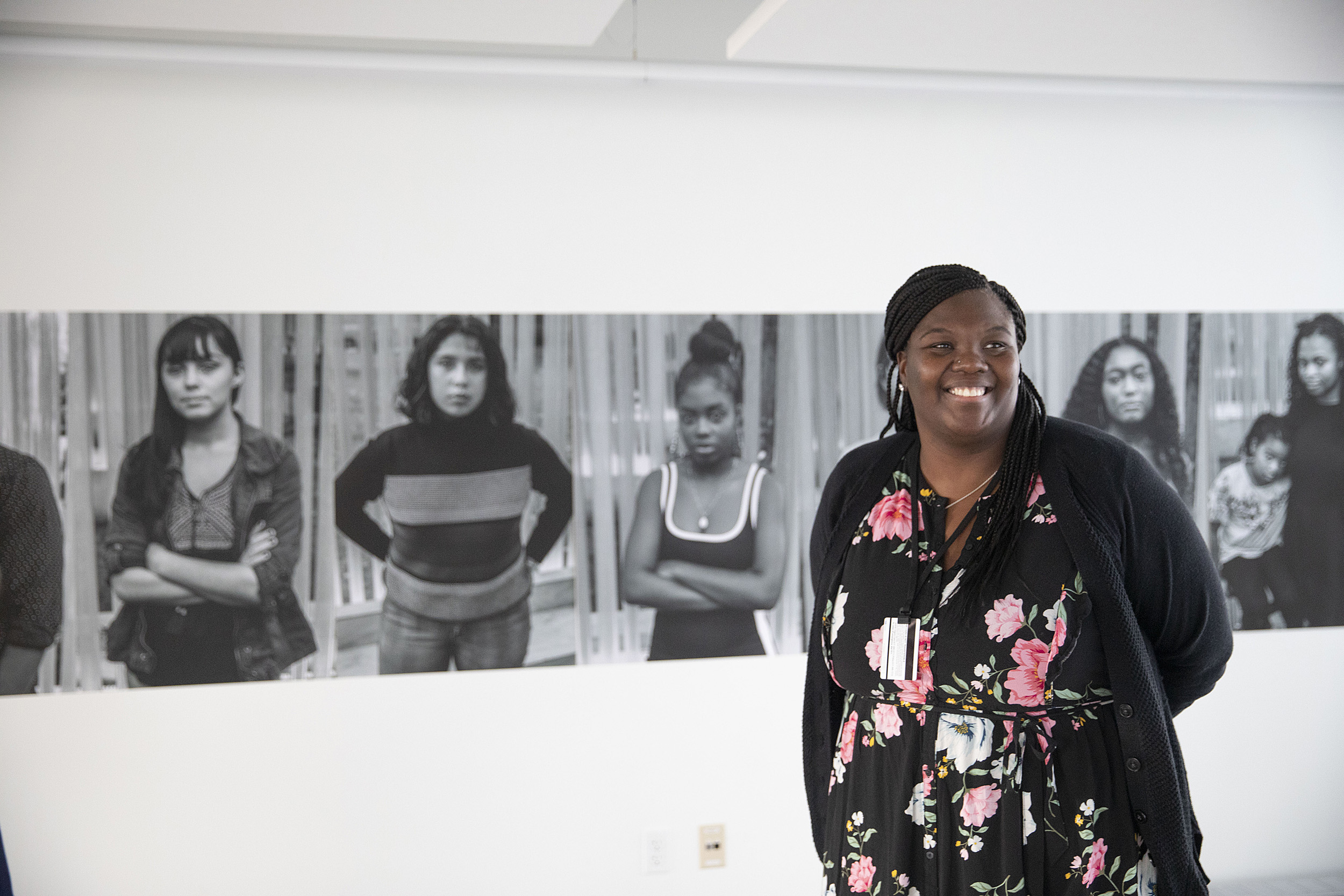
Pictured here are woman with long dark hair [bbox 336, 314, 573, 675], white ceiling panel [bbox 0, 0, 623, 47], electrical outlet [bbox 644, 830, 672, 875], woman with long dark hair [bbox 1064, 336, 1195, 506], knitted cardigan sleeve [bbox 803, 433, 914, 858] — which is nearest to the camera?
knitted cardigan sleeve [bbox 803, 433, 914, 858]

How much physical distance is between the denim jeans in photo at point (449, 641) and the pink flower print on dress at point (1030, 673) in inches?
66.4

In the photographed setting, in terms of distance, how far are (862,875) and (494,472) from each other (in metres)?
1.61

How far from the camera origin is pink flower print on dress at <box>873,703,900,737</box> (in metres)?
1.50

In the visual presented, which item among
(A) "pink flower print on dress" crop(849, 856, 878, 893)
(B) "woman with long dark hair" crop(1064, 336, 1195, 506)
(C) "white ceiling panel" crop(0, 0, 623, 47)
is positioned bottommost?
(A) "pink flower print on dress" crop(849, 856, 878, 893)

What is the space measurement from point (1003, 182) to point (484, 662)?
203 centimetres

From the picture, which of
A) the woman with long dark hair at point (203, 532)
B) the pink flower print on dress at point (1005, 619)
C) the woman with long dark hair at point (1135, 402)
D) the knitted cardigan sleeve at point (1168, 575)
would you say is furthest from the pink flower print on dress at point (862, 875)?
the woman with long dark hair at point (1135, 402)

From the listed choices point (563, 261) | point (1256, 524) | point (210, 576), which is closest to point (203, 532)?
point (210, 576)

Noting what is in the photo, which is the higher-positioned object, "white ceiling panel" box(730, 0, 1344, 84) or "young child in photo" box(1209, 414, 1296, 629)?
"white ceiling panel" box(730, 0, 1344, 84)

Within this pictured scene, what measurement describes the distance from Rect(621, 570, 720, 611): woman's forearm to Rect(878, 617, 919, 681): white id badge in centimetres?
146

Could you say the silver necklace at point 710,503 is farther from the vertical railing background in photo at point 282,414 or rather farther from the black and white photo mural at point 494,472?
the vertical railing background in photo at point 282,414

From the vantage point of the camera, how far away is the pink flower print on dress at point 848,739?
157cm

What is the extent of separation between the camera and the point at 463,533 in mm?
2818

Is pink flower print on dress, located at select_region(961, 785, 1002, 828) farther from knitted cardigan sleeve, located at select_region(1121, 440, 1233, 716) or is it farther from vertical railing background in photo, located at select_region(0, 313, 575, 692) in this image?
vertical railing background in photo, located at select_region(0, 313, 575, 692)

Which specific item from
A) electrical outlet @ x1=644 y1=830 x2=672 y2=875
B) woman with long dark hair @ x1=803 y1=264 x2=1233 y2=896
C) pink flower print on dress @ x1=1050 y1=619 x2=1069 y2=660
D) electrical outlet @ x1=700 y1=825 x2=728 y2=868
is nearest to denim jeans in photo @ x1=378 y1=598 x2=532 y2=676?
electrical outlet @ x1=644 y1=830 x2=672 y2=875
